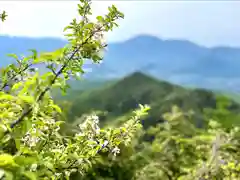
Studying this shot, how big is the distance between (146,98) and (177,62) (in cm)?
963

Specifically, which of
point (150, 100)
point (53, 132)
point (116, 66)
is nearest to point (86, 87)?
point (150, 100)

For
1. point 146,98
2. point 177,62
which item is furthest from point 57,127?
point 177,62

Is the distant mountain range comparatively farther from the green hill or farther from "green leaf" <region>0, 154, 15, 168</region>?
"green leaf" <region>0, 154, 15, 168</region>

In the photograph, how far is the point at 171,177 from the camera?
3479mm

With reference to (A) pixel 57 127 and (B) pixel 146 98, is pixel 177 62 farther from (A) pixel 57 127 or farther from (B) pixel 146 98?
(A) pixel 57 127

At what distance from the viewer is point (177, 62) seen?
17.0m

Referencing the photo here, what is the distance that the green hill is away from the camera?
6450 millimetres

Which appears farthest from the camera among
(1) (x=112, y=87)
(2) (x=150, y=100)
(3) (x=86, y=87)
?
(3) (x=86, y=87)

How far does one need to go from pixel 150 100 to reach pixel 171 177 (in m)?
4.04

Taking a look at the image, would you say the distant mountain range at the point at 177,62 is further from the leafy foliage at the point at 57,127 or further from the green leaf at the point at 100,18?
the green leaf at the point at 100,18

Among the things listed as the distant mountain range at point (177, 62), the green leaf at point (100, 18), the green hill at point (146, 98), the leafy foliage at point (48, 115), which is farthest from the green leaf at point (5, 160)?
the distant mountain range at point (177, 62)

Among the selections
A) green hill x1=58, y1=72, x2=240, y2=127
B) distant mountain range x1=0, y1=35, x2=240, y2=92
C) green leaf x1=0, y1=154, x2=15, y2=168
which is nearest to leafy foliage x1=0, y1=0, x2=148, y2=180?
green leaf x1=0, y1=154, x2=15, y2=168

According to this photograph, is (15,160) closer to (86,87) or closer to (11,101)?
(11,101)

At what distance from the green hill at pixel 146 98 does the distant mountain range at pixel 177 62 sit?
330 centimetres
